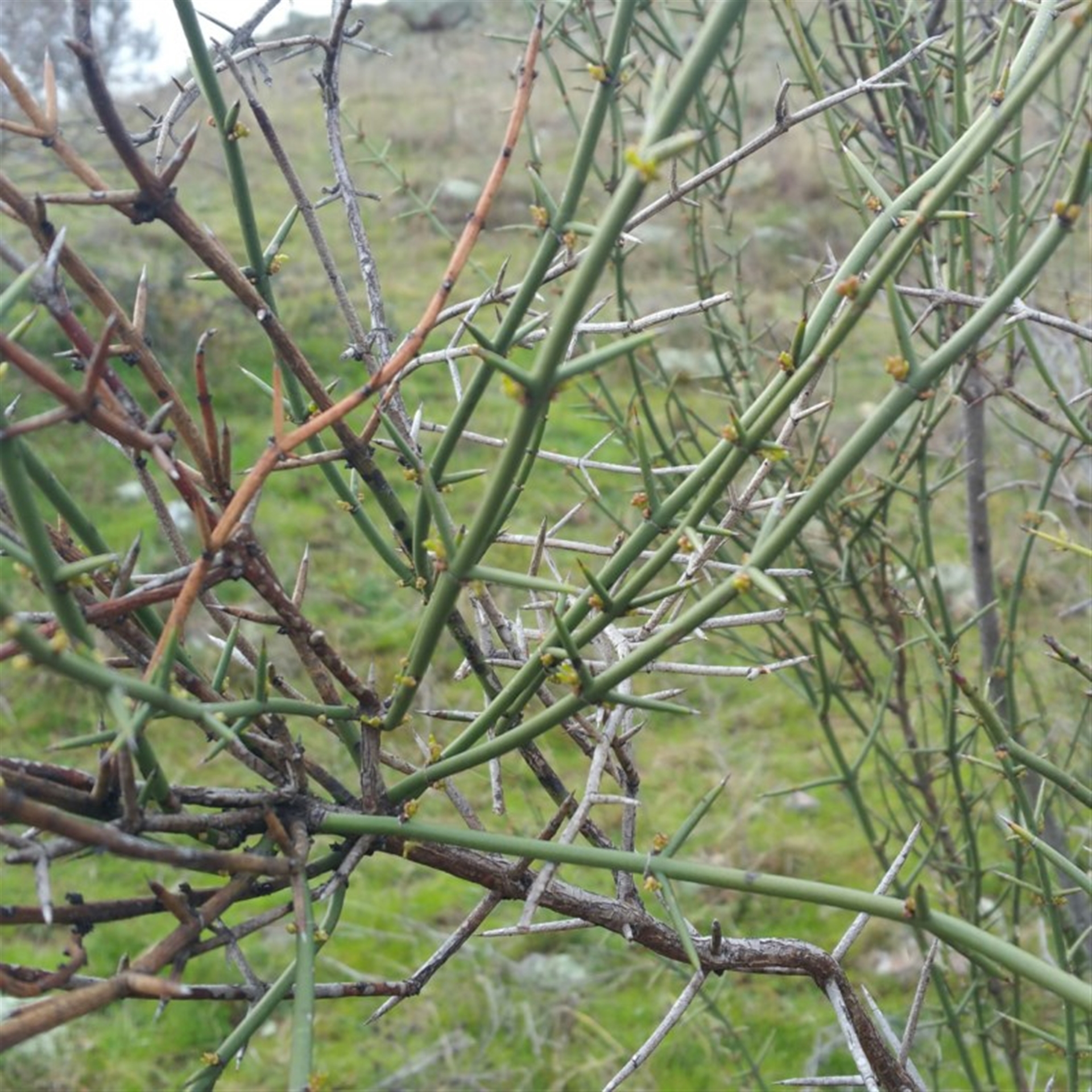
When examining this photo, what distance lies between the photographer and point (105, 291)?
684 mm

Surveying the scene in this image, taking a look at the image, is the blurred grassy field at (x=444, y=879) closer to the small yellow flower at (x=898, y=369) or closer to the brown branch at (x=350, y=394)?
the brown branch at (x=350, y=394)

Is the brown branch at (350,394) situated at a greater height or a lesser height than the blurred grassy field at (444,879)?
greater

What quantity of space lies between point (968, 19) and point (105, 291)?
1.53 metres

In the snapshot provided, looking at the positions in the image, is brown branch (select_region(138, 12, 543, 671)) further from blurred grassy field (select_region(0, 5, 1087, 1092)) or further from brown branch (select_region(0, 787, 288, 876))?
blurred grassy field (select_region(0, 5, 1087, 1092))

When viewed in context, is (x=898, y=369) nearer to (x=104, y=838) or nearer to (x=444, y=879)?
(x=104, y=838)

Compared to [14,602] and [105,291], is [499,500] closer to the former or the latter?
[105,291]

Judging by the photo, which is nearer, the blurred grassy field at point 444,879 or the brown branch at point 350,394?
the brown branch at point 350,394

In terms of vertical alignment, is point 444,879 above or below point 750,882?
below

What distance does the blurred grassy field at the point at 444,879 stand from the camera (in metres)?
3.06

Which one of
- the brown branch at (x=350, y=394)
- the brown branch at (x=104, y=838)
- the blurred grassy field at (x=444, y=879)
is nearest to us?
the brown branch at (x=104, y=838)

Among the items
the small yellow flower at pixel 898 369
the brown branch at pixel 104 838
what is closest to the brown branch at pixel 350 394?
the brown branch at pixel 104 838

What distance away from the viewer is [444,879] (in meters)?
3.99

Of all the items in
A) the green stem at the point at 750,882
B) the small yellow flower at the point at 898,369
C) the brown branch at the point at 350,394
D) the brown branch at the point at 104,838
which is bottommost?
the green stem at the point at 750,882

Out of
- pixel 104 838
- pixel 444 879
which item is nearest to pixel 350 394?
pixel 104 838
